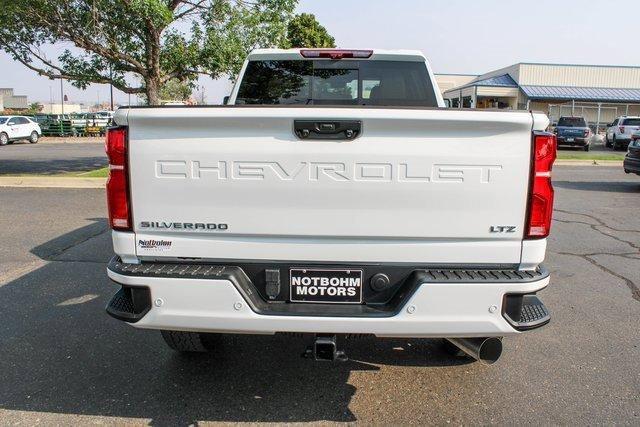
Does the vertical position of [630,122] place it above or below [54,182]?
above

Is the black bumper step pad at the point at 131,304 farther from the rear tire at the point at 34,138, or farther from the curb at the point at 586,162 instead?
the rear tire at the point at 34,138

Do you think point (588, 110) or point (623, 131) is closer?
Answer: point (623, 131)

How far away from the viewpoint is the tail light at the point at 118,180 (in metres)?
2.68

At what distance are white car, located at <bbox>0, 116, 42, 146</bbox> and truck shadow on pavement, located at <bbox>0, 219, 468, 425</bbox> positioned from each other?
1145 inches

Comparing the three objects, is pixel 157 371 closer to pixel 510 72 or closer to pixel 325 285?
pixel 325 285

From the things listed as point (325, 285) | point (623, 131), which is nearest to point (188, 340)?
point (325, 285)

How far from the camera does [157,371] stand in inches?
141

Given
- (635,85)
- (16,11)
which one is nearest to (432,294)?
(16,11)

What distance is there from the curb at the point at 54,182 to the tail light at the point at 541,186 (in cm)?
1094

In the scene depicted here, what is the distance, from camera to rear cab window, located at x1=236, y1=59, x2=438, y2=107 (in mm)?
4855

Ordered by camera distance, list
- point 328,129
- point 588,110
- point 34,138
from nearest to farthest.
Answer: point 328,129 < point 34,138 < point 588,110

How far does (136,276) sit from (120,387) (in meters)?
1.09

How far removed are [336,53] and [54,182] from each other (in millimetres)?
9771

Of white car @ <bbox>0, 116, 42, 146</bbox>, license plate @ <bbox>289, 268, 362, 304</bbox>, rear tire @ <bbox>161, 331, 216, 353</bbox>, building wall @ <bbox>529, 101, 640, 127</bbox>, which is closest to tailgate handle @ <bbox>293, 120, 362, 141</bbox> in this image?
license plate @ <bbox>289, 268, 362, 304</bbox>
